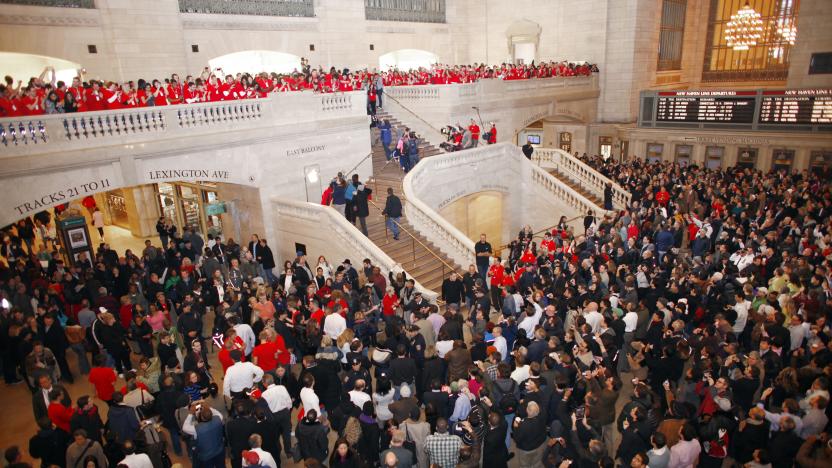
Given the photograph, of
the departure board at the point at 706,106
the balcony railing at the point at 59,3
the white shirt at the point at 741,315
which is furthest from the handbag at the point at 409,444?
the departure board at the point at 706,106

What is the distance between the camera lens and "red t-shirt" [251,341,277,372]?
25.6 feet

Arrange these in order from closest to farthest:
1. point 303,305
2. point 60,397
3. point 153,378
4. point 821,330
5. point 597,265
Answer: point 60,397, point 153,378, point 821,330, point 303,305, point 597,265

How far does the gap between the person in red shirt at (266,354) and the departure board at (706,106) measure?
21392mm

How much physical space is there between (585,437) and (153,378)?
18.9 ft

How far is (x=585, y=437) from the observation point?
20.1 feet

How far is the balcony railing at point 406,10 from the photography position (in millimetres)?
25498

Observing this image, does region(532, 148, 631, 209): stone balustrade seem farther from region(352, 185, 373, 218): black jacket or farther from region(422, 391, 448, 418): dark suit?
region(422, 391, 448, 418): dark suit

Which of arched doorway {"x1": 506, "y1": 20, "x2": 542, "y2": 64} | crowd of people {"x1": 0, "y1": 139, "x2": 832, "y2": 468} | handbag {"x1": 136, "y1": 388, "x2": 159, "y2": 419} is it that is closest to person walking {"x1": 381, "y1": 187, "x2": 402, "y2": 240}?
crowd of people {"x1": 0, "y1": 139, "x2": 832, "y2": 468}

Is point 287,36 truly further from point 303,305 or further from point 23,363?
point 23,363

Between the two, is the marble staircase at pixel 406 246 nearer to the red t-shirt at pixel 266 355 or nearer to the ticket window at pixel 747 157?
the red t-shirt at pixel 266 355

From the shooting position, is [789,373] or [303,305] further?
[303,305]

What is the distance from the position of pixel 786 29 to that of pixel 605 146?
38.3ft

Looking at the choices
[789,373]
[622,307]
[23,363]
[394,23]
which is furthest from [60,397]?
[394,23]

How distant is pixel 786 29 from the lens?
28.6m
